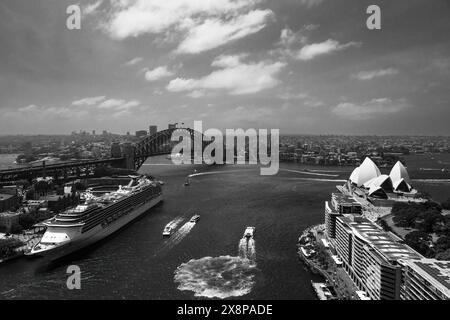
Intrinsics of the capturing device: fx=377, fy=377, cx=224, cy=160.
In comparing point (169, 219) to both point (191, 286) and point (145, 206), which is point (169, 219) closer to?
point (145, 206)

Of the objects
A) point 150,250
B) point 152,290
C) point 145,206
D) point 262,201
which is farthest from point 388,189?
point 152,290

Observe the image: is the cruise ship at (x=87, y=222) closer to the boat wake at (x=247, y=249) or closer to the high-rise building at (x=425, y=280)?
the boat wake at (x=247, y=249)

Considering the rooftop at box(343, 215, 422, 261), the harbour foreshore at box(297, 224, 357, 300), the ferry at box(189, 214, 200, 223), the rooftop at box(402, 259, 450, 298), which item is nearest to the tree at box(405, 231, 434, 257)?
the rooftop at box(343, 215, 422, 261)

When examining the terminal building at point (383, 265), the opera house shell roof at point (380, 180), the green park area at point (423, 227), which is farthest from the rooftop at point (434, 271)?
the opera house shell roof at point (380, 180)

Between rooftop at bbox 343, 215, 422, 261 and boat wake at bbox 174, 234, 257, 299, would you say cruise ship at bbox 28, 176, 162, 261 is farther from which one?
rooftop at bbox 343, 215, 422, 261

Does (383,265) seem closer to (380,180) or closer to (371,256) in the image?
(371,256)

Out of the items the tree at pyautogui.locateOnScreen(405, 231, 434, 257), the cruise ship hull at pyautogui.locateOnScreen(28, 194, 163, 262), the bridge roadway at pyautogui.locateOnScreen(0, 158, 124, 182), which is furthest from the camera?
the bridge roadway at pyautogui.locateOnScreen(0, 158, 124, 182)

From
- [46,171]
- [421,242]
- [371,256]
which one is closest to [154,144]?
[46,171]
